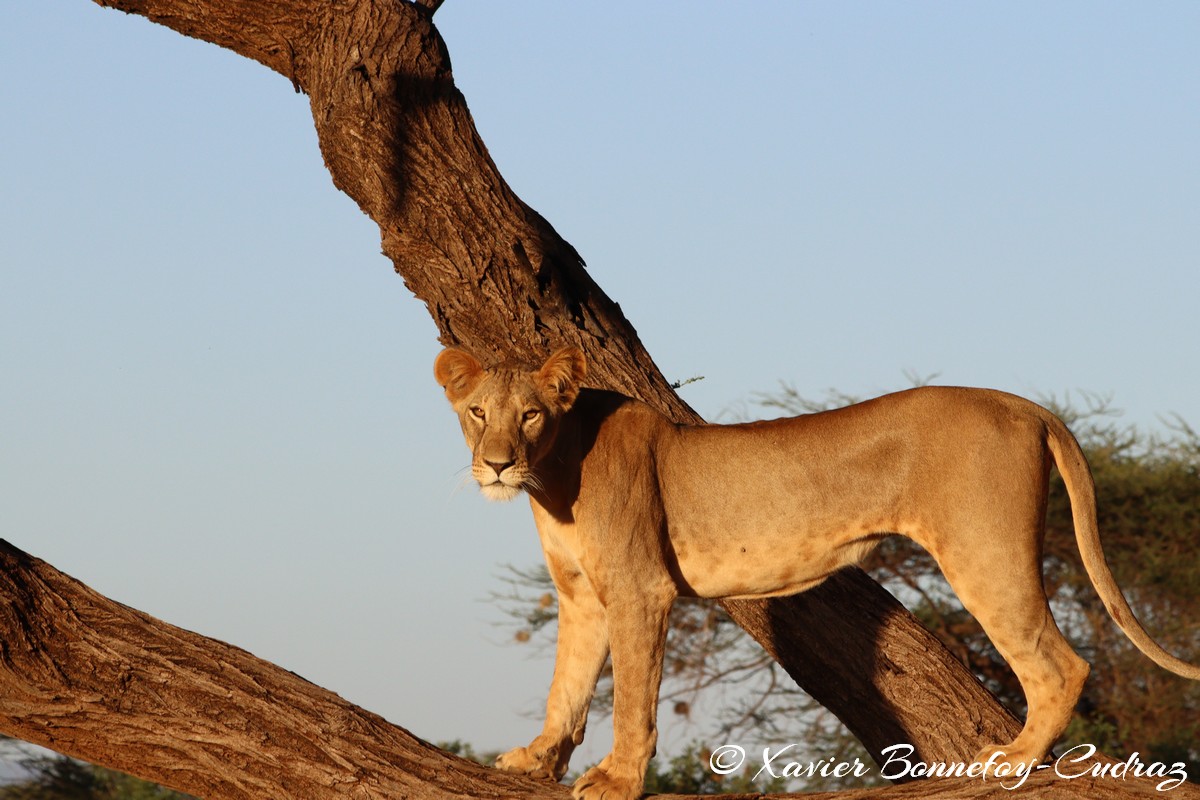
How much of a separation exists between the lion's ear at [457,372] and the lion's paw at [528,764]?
138 centimetres

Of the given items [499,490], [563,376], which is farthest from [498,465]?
[563,376]

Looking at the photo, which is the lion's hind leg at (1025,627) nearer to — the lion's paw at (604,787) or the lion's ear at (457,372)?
the lion's paw at (604,787)

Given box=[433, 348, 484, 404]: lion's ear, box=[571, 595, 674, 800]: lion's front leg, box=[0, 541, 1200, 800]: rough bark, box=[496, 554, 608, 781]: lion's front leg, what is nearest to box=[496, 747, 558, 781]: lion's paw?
box=[496, 554, 608, 781]: lion's front leg

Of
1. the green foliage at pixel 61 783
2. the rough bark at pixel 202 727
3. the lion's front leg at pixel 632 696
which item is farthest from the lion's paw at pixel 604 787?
the green foliage at pixel 61 783

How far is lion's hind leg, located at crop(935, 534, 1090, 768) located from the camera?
199 inches

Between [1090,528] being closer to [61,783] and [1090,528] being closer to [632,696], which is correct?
[632,696]

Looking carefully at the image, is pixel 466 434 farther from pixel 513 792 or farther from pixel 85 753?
pixel 85 753

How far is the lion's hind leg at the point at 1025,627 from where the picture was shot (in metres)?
5.07

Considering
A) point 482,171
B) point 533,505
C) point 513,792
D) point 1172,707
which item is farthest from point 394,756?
point 1172,707

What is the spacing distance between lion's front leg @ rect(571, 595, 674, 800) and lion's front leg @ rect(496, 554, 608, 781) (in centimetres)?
A: 47

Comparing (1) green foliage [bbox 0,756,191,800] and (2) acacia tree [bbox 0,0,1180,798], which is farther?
(1) green foliage [bbox 0,756,191,800]

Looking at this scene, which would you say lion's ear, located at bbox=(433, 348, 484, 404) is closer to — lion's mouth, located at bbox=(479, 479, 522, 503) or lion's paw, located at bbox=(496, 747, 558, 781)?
lion's mouth, located at bbox=(479, 479, 522, 503)

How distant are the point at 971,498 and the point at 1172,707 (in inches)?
330

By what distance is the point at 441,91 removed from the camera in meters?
7.17
